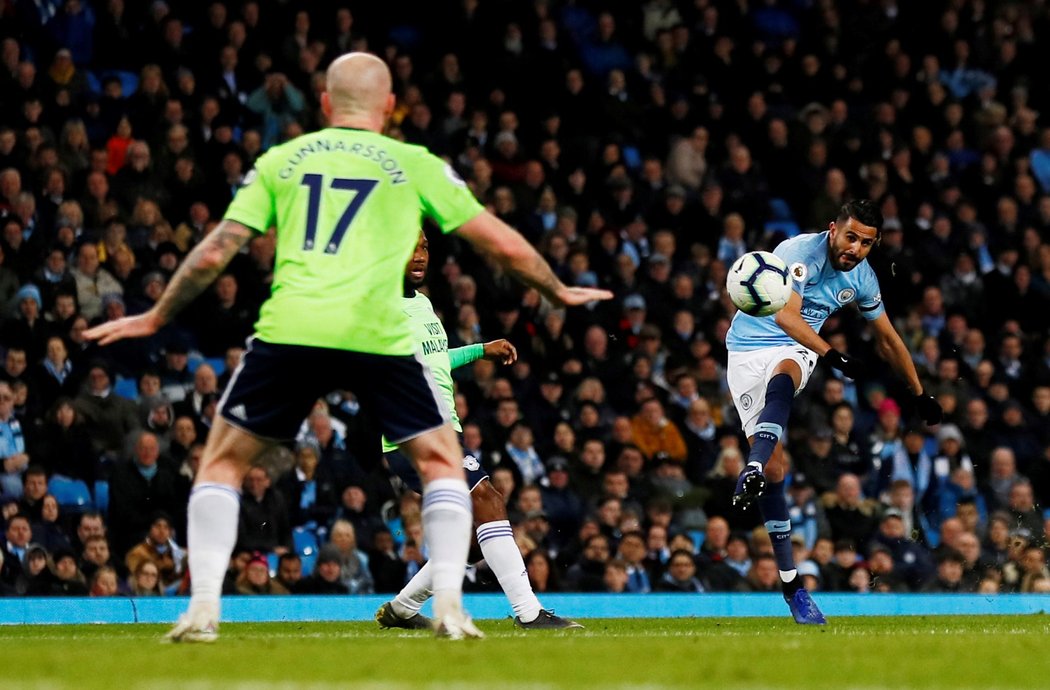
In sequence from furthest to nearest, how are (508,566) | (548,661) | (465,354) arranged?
1. (465,354)
2. (508,566)
3. (548,661)

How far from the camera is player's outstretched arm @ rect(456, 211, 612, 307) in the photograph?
7172 mm

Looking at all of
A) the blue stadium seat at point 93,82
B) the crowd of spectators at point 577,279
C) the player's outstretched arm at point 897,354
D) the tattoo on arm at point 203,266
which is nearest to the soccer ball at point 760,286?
the player's outstretched arm at point 897,354

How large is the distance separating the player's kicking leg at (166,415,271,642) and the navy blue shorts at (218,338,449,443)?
3.6 inches

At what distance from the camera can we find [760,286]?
10547 millimetres

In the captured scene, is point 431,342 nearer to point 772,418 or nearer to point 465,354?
point 465,354

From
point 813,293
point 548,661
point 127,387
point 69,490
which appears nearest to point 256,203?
point 548,661

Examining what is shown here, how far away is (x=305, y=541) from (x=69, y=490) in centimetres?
200

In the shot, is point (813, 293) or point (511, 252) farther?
point (813, 293)

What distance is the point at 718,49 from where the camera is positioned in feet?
73.0

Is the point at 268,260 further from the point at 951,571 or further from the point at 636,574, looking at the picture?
the point at 951,571

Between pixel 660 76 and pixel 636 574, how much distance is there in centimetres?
861

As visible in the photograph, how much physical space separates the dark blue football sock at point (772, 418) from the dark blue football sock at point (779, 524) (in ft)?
1.62

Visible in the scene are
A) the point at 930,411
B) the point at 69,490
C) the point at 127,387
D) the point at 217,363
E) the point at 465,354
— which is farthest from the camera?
the point at 217,363

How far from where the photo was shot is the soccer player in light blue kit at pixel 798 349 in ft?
35.6
